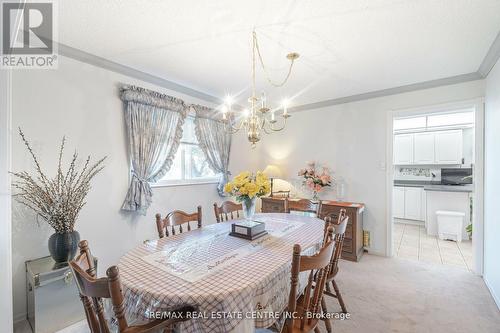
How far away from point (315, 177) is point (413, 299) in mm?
1976

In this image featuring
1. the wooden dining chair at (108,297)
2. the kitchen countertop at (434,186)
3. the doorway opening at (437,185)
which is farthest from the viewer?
the kitchen countertop at (434,186)

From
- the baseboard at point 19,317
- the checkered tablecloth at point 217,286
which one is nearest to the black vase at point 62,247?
the baseboard at point 19,317

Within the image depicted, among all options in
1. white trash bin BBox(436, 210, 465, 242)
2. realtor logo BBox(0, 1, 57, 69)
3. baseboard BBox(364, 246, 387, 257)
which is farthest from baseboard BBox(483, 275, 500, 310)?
realtor logo BBox(0, 1, 57, 69)

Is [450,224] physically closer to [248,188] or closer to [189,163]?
[248,188]

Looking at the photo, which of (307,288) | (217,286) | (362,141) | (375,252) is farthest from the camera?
(362,141)

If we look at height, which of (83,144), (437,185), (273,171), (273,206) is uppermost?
(83,144)

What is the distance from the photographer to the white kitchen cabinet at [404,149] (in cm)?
549

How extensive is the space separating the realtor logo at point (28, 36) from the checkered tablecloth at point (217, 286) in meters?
1.44

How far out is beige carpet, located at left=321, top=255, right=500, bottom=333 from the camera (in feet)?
6.40

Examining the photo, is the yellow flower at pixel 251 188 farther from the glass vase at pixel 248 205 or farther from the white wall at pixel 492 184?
the white wall at pixel 492 184

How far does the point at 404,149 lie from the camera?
5.57 m

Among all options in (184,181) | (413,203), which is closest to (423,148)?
(413,203)

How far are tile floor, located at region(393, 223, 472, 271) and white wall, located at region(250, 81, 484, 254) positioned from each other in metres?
0.60

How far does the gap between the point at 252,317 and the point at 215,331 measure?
19cm
